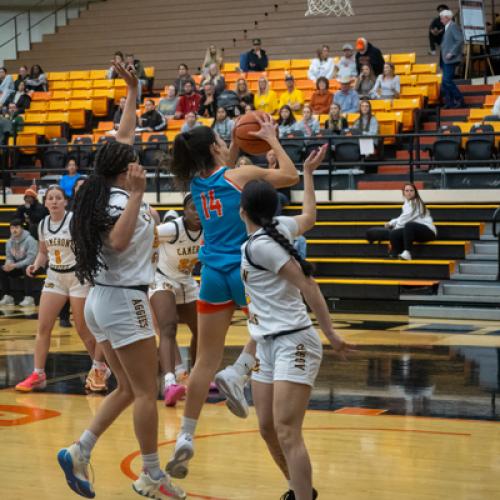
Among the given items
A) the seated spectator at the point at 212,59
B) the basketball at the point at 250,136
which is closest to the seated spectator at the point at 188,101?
the seated spectator at the point at 212,59

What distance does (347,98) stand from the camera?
753 inches

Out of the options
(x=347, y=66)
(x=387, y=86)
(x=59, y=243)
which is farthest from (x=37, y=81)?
(x=59, y=243)

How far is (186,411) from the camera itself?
5746 millimetres

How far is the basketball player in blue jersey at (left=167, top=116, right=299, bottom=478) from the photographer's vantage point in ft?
19.0

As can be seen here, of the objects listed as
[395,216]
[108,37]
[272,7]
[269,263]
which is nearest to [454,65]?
[395,216]

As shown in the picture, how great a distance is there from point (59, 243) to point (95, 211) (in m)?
3.89

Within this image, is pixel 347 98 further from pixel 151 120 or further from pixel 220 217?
pixel 220 217

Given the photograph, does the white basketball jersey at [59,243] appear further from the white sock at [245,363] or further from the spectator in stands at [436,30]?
the spectator in stands at [436,30]

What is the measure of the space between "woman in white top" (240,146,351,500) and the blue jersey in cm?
90

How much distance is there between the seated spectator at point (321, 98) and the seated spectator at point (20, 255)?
5.64 metres

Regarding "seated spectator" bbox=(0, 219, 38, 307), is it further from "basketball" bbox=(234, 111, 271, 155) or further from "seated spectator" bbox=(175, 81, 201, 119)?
"basketball" bbox=(234, 111, 271, 155)

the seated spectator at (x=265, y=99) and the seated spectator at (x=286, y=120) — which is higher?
the seated spectator at (x=265, y=99)

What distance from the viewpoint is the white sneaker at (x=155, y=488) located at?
519 cm

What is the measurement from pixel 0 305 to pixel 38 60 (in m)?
11.6
